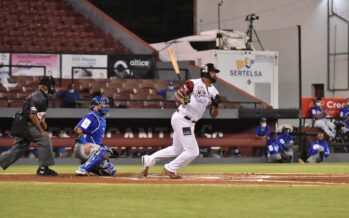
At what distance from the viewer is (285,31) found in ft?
125

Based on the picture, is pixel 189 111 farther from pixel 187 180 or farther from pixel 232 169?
pixel 232 169

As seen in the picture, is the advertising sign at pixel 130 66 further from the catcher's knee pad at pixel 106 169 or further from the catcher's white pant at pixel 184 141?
the catcher's white pant at pixel 184 141

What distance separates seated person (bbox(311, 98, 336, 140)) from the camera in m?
31.6

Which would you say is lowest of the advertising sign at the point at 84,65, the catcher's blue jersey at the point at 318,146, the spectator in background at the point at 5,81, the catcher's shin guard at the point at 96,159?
the catcher's blue jersey at the point at 318,146

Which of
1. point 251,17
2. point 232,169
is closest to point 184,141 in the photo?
point 232,169

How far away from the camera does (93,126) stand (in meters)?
15.6

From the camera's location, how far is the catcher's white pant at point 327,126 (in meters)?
31.5

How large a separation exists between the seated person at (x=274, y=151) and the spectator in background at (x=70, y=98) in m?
6.32

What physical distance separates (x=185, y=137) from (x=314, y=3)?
79.0 ft

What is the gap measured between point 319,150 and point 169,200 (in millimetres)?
18661

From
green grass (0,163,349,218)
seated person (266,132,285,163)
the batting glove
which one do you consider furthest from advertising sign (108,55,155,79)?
green grass (0,163,349,218)

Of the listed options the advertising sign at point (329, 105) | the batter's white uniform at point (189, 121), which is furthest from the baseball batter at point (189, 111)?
the advertising sign at point (329, 105)

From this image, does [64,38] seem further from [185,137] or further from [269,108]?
[185,137]

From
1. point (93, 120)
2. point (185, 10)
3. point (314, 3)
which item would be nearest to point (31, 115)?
point (93, 120)
